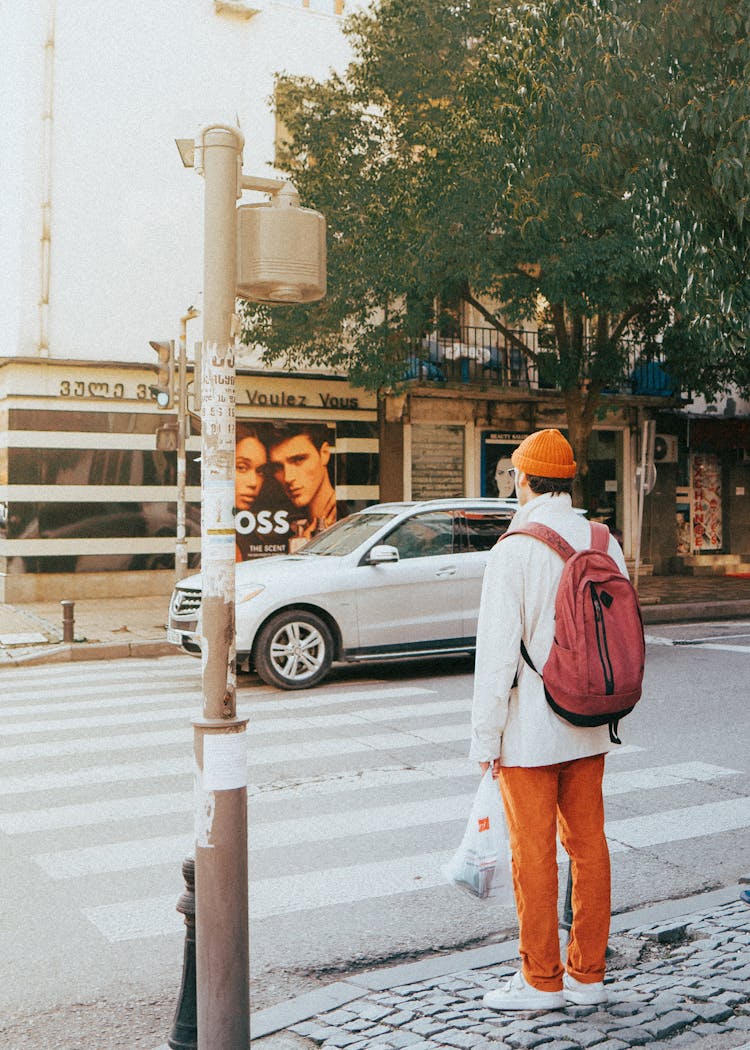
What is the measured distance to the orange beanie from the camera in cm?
381

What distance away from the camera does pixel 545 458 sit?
381 centimetres

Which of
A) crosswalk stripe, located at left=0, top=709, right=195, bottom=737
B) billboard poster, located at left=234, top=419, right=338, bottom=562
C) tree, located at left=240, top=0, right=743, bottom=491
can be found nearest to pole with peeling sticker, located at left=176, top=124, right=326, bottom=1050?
crosswalk stripe, located at left=0, top=709, right=195, bottom=737

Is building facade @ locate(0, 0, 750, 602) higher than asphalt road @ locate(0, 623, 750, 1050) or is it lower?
higher

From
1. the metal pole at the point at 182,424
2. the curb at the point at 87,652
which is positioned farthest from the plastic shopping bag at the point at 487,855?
the metal pole at the point at 182,424

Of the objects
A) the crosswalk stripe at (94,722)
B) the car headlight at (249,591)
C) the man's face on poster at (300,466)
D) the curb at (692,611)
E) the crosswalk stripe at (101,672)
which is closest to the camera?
the crosswalk stripe at (94,722)

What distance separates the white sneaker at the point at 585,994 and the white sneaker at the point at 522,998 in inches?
2.1

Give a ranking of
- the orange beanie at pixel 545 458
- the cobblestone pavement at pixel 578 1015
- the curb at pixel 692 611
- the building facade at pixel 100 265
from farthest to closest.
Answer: the building facade at pixel 100 265 → the curb at pixel 692 611 → the orange beanie at pixel 545 458 → the cobblestone pavement at pixel 578 1015

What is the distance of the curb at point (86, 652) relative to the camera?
13102 millimetres

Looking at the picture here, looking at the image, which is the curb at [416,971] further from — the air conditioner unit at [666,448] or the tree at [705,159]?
the air conditioner unit at [666,448]

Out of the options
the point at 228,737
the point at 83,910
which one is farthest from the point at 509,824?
the point at 83,910

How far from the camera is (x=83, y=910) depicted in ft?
16.3

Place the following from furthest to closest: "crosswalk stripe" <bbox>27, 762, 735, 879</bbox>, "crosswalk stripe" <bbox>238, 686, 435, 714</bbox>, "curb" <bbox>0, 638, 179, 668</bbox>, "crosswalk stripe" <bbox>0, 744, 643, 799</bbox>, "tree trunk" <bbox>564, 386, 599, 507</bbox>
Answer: "tree trunk" <bbox>564, 386, 599, 507</bbox>, "curb" <bbox>0, 638, 179, 668</bbox>, "crosswalk stripe" <bbox>238, 686, 435, 714</bbox>, "crosswalk stripe" <bbox>0, 744, 643, 799</bbox>, "crosswalk stripe" <bbox>27, 762, 735, 879</bbox>

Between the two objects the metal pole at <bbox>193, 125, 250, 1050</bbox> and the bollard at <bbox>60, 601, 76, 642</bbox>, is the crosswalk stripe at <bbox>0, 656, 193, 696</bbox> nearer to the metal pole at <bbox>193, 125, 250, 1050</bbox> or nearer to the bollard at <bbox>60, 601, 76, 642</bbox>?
the bollard at <bbox>60, 601, 76, 642</bbox>

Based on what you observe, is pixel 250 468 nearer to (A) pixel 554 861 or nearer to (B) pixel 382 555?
(B) pixel 382 555
